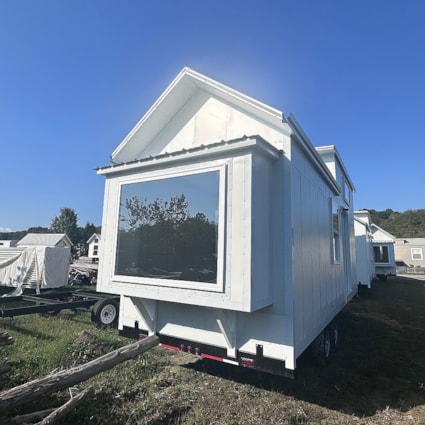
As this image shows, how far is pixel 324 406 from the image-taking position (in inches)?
151

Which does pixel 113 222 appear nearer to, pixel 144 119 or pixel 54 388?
pixel 144 119

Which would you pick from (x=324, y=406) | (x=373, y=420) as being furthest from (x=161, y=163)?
(x=373, y=420)

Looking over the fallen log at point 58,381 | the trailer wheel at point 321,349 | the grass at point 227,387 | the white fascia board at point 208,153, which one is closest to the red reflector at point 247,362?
the grass at point 227,387

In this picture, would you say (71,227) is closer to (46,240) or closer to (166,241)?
Result: (46,240)

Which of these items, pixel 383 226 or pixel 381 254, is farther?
pixel 383 226

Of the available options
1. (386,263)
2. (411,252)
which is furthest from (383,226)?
(386,263)

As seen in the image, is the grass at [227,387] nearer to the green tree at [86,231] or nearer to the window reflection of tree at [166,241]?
the window reflection of tree at [166,241]

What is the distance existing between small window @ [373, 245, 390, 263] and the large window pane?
24774 mm

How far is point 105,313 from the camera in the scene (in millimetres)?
7578

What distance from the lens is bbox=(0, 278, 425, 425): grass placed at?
11.4 feet

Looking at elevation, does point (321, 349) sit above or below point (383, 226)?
below

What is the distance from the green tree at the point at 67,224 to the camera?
5649 cm

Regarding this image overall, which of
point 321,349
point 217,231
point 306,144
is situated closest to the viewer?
point 217,231

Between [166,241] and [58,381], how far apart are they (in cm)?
192
